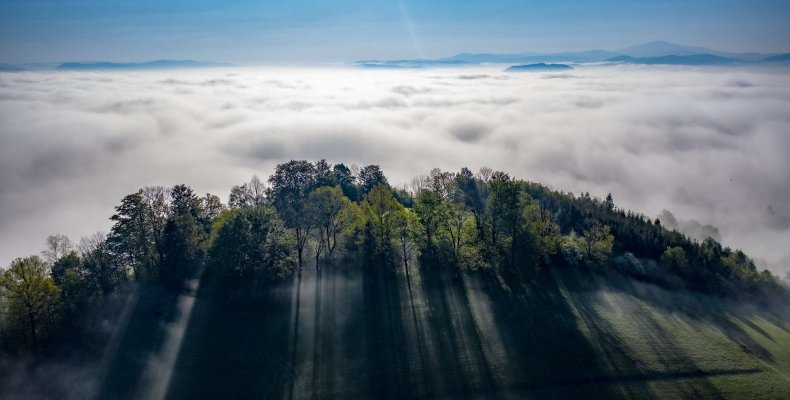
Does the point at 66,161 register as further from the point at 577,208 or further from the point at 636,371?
the point at 636,371

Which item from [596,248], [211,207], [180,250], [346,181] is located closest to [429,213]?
[596,248]

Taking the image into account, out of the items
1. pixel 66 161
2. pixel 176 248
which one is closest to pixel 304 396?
pixel 176 248

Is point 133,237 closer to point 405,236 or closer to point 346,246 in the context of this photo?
point 346,246

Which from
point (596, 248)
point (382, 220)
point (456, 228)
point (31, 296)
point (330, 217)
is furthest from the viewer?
point (596, 248)

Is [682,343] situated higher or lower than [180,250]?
lower

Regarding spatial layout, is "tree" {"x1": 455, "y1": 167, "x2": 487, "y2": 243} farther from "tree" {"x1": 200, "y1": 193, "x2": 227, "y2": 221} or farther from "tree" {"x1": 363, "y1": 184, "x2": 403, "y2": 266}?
"tree" {"x1": 200, "y1": 193, "x2": 227, "y2": 221}

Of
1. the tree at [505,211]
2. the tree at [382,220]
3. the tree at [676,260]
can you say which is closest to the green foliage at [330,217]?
the tree at [382,220]

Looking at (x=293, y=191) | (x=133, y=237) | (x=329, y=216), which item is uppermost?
(x=293, y=191)
